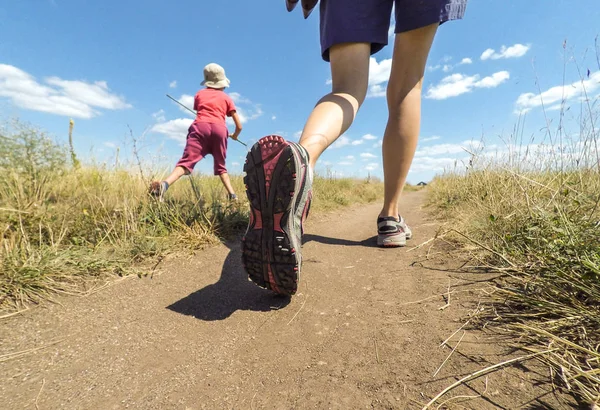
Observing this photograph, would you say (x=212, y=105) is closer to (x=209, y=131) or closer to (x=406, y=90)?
(x=209, y=131)

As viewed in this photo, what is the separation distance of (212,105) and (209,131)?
0.36 m

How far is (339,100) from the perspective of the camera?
124cm

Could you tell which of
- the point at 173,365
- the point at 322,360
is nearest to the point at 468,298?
the point at 322,360

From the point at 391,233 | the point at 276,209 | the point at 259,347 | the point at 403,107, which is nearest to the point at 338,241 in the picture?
the point at 391,233

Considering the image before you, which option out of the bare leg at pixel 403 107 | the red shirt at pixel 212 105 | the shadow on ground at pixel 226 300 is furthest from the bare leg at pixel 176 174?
the bare leg at pixel 403 107

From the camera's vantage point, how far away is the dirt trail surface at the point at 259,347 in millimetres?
628

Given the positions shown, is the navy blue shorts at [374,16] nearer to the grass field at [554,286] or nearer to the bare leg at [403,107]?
the bare leg at [403,107]

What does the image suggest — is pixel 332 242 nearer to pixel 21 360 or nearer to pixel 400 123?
pixel 400 123

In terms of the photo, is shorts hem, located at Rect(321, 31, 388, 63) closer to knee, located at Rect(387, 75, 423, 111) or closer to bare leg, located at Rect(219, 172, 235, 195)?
knee, located at Rect(387, 75, 423, 111)

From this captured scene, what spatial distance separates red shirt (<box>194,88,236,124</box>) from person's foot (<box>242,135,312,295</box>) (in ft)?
7.96

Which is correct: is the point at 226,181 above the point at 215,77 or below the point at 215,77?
below

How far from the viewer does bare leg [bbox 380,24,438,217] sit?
141cm

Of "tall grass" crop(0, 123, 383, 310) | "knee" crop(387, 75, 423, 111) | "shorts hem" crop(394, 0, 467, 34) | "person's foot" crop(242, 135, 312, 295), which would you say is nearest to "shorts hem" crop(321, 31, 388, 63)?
"shorts hem" crop(394, 0, 467, 34)

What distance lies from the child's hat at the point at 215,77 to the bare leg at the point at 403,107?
8.09 ft
